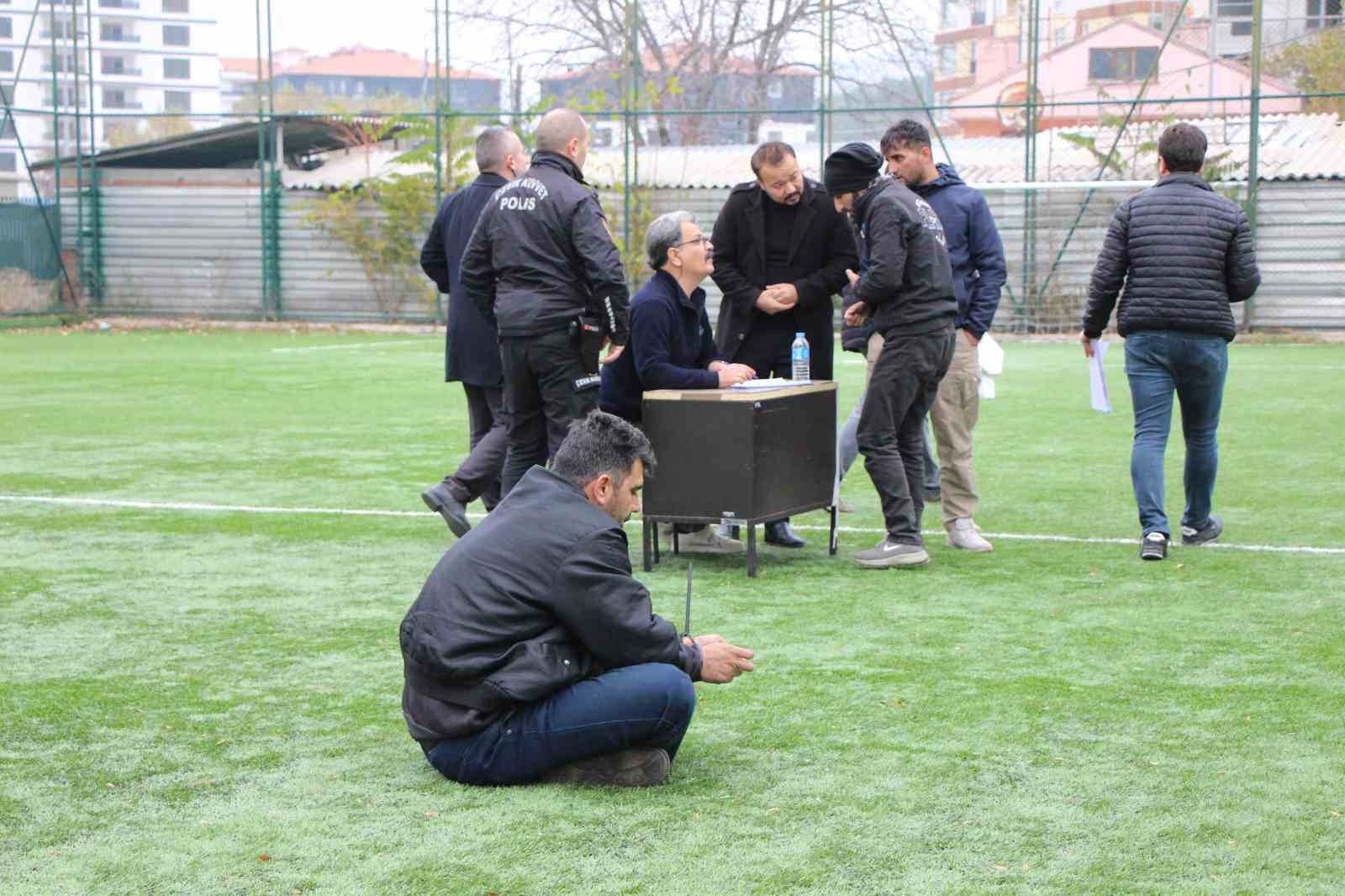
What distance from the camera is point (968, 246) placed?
8.07m

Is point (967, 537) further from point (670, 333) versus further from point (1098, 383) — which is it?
point (670, 333)

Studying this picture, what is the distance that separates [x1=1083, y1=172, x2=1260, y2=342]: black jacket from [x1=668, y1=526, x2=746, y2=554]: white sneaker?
2.01 meters

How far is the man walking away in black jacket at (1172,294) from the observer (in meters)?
7.34

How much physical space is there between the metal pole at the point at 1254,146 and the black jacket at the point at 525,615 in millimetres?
18444

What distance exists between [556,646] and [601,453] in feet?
1.62

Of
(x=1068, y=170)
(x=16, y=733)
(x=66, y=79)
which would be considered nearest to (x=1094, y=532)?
(x=16, y=733)

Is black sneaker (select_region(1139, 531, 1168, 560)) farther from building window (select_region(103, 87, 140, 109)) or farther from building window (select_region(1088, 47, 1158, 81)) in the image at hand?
building window (select_region(103, 87, 140, 109))

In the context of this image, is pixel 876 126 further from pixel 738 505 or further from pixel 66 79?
pixel 738 505

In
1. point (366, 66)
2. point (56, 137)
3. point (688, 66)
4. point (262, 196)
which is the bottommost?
point (262, 196)

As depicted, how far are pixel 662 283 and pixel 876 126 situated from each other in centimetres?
2096

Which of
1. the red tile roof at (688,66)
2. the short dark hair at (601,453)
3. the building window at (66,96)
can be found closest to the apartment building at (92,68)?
the building window at (66,96)

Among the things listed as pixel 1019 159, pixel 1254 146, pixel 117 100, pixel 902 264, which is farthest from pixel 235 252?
pixel 117 100

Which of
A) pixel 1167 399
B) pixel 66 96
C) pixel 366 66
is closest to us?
pixel 1167 399

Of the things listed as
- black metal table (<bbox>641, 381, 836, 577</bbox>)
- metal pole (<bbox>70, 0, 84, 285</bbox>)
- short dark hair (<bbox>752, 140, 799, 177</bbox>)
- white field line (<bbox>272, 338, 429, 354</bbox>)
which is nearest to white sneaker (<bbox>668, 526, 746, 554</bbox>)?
black metal table (<bbox>641, 381, 836, 577</bbox>)
